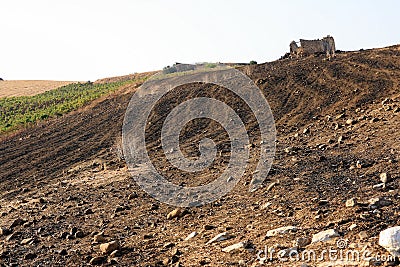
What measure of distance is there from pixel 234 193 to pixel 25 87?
5379 cm

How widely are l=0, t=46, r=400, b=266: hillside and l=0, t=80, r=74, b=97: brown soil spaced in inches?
1524

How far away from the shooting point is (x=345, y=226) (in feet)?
14.4

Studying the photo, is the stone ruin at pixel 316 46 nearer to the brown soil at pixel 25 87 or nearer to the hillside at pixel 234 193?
the hillside at pixel 234 193

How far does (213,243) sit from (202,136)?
7294 mm

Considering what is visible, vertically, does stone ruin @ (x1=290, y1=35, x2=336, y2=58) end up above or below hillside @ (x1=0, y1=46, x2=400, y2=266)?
above

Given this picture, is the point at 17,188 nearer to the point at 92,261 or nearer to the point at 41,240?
the point at 41,240

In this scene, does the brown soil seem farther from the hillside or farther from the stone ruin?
the hillside

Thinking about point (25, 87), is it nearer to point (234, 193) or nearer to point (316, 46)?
point (316, 46)

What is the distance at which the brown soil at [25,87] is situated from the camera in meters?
51.1

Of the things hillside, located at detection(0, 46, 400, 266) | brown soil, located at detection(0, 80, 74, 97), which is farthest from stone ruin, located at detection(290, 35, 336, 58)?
brown soil, located at detection(0, 80, 74, 97)

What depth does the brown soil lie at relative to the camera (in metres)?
51.1

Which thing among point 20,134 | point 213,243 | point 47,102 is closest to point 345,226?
point 213,243

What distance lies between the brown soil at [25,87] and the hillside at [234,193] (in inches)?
1524

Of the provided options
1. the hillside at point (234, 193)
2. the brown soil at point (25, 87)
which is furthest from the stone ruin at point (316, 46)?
the brown soil at point (25, 87)
